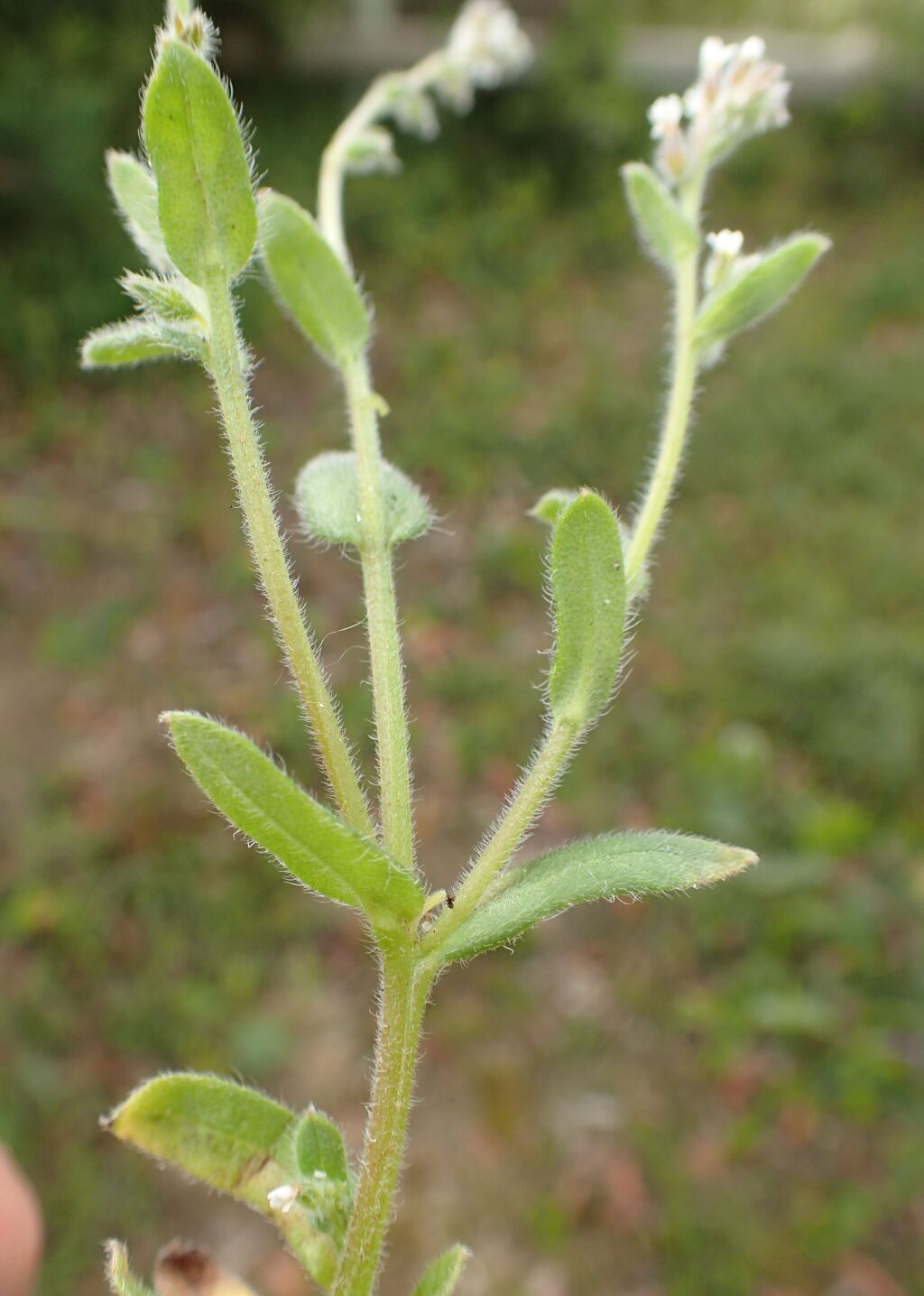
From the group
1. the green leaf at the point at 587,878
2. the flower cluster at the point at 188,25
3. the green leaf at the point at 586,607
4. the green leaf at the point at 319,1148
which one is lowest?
the green leaf at the point at 319,1148

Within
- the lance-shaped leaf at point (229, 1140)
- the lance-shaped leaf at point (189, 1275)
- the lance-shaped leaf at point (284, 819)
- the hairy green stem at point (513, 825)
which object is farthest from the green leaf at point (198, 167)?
the lance-shaped leaf at point (189, 1275)

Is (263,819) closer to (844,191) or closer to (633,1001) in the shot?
(633,1001)

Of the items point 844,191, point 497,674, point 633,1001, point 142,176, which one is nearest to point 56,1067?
point 633,1001

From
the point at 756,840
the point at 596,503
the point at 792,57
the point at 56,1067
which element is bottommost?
the point at 596,503

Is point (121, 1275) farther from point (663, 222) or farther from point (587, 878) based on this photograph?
point (663, 222)

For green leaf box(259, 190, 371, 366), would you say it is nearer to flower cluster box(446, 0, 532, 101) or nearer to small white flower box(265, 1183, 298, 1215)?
small white flower box(265, 1183, 298, 1215)

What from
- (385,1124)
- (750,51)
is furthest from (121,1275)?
(750,51)

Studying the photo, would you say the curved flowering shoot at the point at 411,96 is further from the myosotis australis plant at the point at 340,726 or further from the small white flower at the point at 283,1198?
the small white flower at the point at 283,1198
